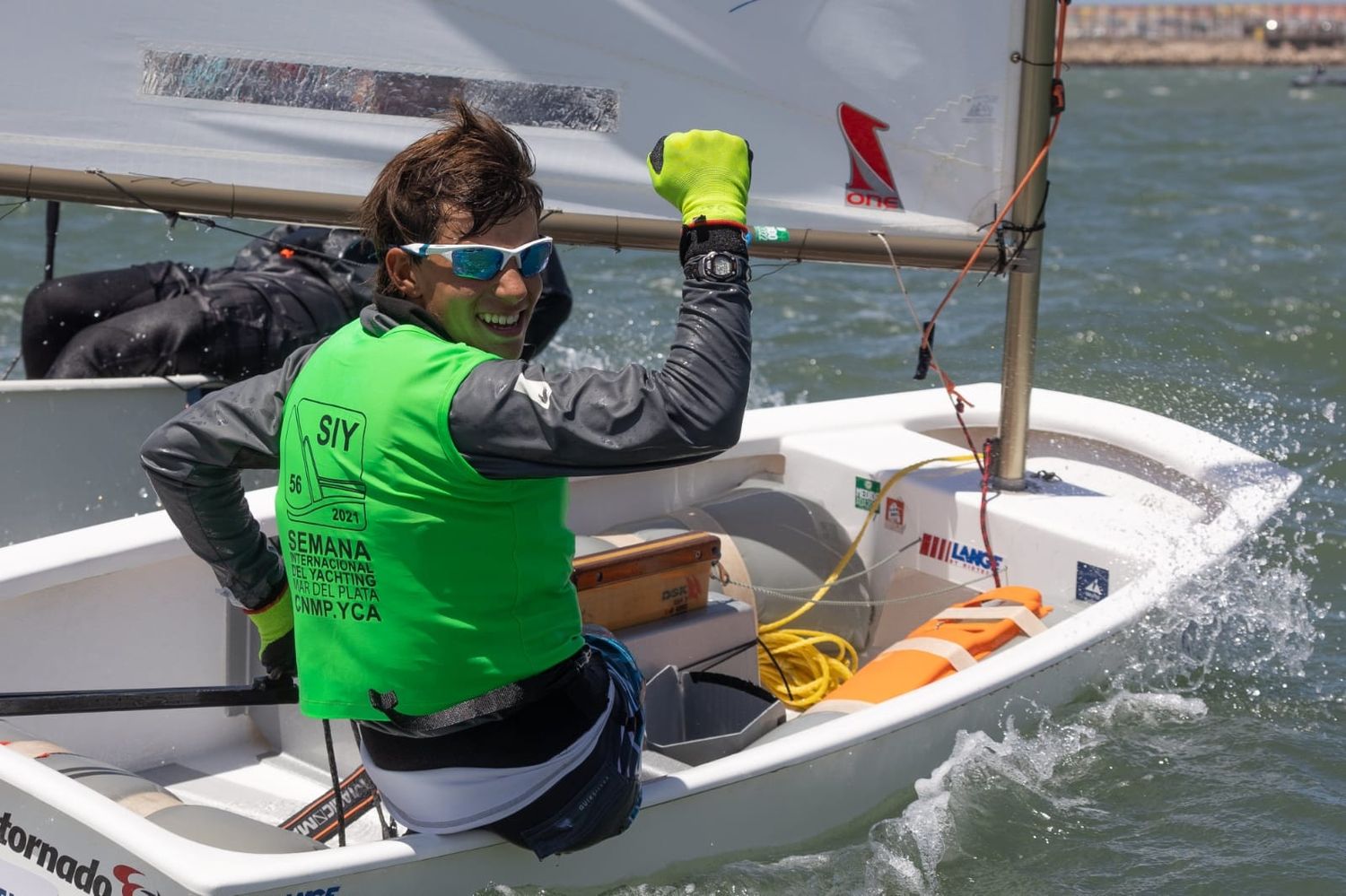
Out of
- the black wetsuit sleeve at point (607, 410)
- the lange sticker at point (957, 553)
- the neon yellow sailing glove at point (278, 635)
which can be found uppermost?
the black wetsuit sleeve at point (607, 410)

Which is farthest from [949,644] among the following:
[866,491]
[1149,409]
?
[1149,409]

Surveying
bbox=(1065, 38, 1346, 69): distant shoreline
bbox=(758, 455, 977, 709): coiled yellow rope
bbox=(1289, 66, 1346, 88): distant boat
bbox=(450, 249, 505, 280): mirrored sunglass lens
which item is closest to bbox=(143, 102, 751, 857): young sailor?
bbox=(450, 249, 505, 280): mirrored sunglass lens

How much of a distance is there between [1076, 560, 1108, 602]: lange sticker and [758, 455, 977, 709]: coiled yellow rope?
14.9 inches

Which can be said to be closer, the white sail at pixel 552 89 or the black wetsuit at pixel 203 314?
the white sail at pixel 552 89

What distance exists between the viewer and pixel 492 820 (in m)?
1.91

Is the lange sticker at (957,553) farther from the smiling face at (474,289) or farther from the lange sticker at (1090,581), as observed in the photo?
the smiling face at (474,289)

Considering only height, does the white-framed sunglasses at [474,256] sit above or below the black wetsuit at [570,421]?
above

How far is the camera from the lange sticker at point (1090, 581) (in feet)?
10.0

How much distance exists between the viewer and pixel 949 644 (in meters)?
2.72

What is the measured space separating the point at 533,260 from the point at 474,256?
75 millimetres

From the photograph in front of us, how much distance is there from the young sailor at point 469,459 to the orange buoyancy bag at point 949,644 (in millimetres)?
790

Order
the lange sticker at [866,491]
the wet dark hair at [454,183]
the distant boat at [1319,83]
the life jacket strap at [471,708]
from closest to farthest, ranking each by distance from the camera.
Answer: the wet dark hair at [454,183] < the life jacket strap at [471,708] < the lange sticker at [866,491] < the distant boat at [1319,83]

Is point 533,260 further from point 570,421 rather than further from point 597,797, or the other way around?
point 597,797

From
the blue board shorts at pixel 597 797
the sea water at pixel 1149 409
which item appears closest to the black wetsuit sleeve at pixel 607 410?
the blue board shorts at pixel 597 797
